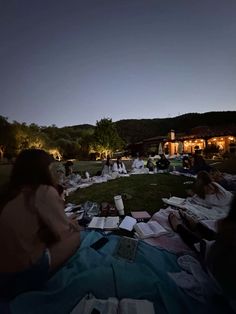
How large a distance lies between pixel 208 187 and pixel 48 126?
8058 cm

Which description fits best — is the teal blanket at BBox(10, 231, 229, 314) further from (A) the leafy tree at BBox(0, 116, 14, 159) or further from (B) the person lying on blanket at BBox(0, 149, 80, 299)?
(A) the leafy tree at BBox(0, 116, 14, 159)

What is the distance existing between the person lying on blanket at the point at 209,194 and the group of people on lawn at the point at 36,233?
9.62 feet

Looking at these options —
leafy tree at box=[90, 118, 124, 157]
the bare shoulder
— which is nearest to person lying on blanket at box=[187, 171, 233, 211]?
the bare shoulder

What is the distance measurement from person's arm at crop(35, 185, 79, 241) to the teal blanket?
0.57m

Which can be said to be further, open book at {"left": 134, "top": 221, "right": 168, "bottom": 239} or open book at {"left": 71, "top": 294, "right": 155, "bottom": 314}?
open book at {"left": 134, "top": 221, "right": 168, "bottom": 239}

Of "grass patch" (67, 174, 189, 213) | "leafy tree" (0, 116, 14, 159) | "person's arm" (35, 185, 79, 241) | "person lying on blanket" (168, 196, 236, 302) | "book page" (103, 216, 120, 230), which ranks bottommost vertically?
"grass patch" (67, 174, 189, 213)

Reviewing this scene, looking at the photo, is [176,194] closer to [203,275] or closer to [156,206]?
[156,206]

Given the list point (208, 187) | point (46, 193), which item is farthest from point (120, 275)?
point (208, 187)

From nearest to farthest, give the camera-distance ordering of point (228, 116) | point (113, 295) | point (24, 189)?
1. point (24, 189)
2. point (113, 295)
3. point (228, 116)

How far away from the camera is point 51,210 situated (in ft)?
6.49

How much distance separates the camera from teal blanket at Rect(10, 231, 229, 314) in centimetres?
201

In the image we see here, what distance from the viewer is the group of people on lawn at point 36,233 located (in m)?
1.85

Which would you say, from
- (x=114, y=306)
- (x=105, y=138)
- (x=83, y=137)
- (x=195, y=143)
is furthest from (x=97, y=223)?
(x=83, y=137)

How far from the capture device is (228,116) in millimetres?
73000
